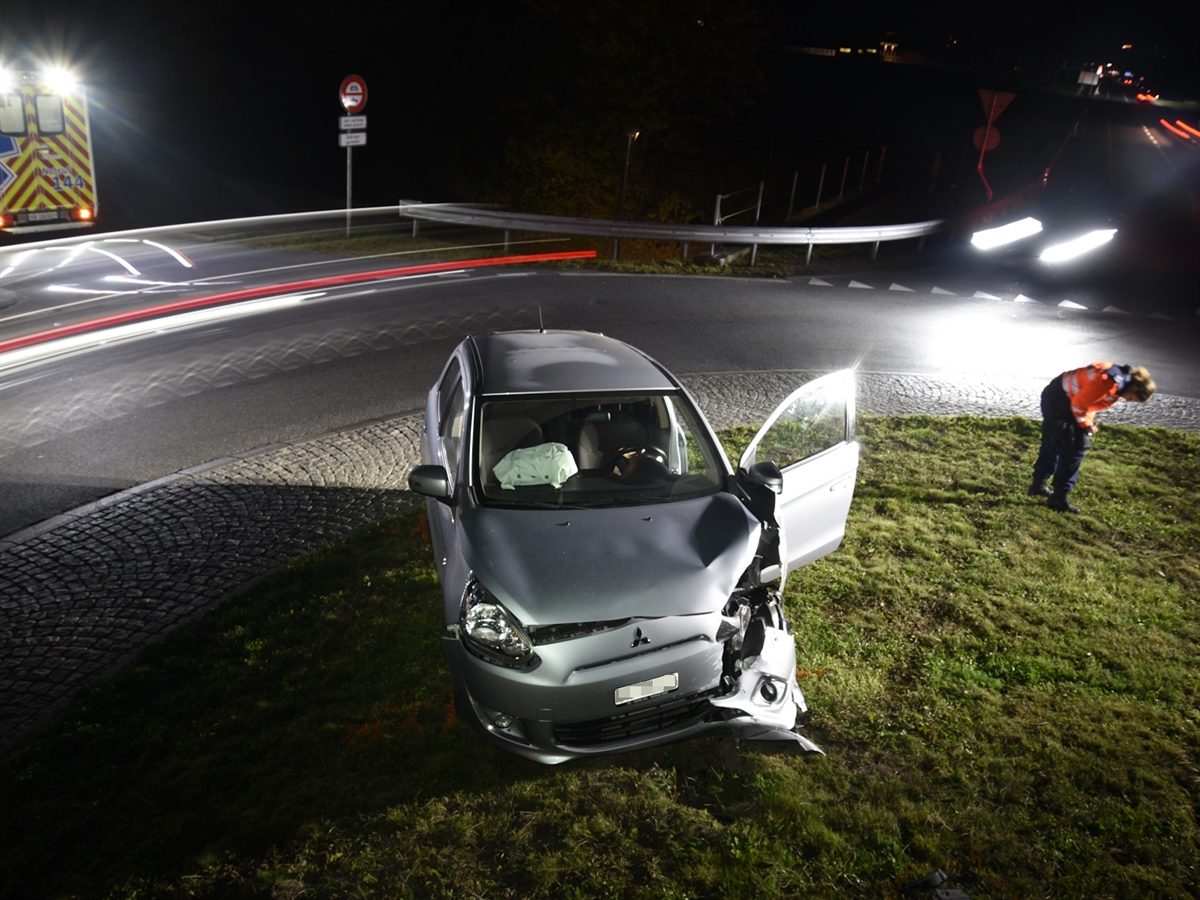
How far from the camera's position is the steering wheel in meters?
5.16

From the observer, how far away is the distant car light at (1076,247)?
18172 millimetres

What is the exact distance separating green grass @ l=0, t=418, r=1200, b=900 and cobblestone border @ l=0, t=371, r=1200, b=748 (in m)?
0.31

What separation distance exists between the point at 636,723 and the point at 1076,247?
1879 centimetres

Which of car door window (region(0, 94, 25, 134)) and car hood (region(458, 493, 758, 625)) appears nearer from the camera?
car hood (region(458, 493, 758, 625))

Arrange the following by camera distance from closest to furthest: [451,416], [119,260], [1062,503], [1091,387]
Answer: [451,416], [1091,387], [1062,503], [119,260]

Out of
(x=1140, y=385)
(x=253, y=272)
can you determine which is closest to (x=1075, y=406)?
(x=1140, y=385)

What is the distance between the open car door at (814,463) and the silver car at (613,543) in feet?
0.04

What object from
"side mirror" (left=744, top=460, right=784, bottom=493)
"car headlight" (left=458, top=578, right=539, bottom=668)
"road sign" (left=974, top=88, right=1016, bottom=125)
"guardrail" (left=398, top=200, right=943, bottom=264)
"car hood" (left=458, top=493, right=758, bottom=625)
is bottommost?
"car headlight" (left=458, top=578, right=539, bottom=668)

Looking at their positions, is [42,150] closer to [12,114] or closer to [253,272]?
[12,114]

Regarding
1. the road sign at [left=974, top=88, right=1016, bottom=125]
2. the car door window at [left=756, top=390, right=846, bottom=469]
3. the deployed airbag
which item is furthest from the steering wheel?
the road sign at [left=974, top=88, right=1016, bottom=125]

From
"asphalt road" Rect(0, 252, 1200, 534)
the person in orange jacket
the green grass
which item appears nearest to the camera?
the green grass

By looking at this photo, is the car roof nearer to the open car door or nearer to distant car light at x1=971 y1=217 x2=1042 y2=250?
the open car door

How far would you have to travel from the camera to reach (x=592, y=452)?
17.5 ft

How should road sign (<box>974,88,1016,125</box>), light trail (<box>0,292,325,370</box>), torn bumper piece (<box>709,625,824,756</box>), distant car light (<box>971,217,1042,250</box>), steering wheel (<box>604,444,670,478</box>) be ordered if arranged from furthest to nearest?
distant car light (<box>971,217,1042,250</box>)
road sign (<box>974,88,1016,125</box>)
light trail (<box>0,292,325,370</box>)
steering wheel (<box>604,444,670,478</box>)
torn bumper piece (<box>709,625,824,756</box>)
